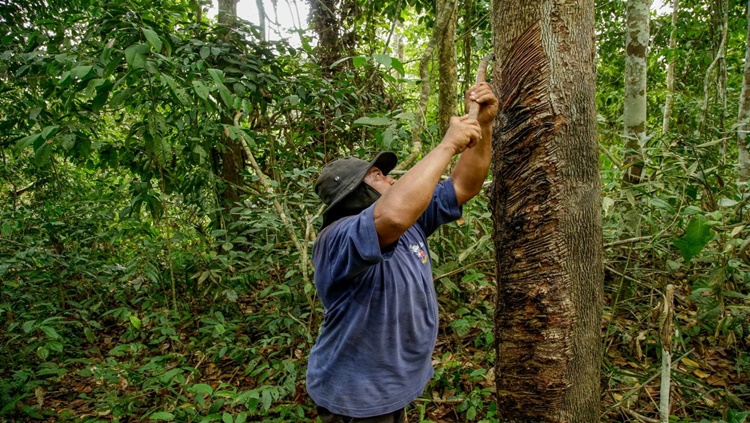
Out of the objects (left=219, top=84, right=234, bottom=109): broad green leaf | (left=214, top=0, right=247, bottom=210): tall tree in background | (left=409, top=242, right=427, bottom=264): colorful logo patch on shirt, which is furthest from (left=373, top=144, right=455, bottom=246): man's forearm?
(left=214, top=0, right=247, bottom=210): tall tree in background

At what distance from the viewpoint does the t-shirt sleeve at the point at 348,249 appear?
1497 mm

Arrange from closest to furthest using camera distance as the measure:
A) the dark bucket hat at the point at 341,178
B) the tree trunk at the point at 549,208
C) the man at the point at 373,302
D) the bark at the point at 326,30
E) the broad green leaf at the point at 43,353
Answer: the tree trunk at the point at 549,208 → the man at the point at 373,302 → the dark bucket hat at the point at 341,178 → the broad green leaf at the point at 43,353 → the bark at the point at 326,30

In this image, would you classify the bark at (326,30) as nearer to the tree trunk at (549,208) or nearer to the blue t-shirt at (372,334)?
the blue t-shirt at (372,334)

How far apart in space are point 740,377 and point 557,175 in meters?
2.42

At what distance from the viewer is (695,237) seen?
6.00 ft

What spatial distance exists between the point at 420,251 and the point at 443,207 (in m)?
0.23

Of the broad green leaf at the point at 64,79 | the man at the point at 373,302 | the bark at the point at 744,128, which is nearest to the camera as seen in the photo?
the man at the point at 373,302

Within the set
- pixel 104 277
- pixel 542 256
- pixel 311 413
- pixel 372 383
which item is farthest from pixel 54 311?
pixel 542 256

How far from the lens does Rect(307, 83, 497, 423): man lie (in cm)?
173

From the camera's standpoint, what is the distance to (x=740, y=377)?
2.74 meters

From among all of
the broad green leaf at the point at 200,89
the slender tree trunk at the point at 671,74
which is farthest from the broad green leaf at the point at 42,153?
the slender tree trunk at the point at 671,74

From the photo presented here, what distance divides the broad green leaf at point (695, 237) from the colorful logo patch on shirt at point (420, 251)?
103 cm

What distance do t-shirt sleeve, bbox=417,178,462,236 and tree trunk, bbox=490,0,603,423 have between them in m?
0.55

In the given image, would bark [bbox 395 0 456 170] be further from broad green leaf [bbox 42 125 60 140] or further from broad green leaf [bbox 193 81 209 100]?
broad green leaf [bbox 42 125 60 140]
